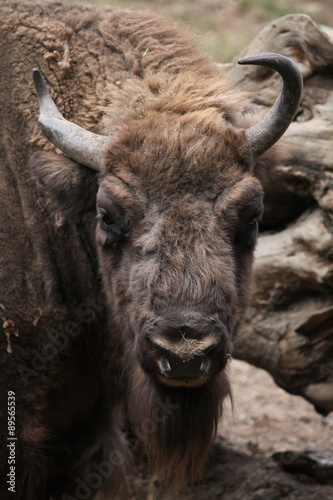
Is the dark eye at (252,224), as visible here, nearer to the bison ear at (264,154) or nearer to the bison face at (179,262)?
the bison face at (179,262)

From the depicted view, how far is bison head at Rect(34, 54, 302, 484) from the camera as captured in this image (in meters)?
3.78

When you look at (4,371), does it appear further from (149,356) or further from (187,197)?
(187,197)

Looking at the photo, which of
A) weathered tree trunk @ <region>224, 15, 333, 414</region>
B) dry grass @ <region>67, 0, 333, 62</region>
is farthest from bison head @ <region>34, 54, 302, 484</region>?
dry grass @ <region>67, 0, 333, 62</region>

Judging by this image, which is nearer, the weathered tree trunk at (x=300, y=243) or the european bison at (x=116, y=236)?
the european bison at (x=116, y=236)

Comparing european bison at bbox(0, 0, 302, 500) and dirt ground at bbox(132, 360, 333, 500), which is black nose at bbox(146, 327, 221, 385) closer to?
european bison at bbox(0, 0, 302, 500)

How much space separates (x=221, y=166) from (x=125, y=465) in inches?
124

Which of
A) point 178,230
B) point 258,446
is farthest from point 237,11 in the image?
point 178,230

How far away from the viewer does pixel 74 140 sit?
173 inches

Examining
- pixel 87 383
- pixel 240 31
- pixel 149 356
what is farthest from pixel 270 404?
pixel 240 31

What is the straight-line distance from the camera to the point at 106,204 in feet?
13.9

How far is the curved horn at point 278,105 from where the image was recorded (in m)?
3.87

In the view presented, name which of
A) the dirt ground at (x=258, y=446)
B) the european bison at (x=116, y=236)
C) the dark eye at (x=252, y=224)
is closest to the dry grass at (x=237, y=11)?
the dirt ground at (x=258, y=446)

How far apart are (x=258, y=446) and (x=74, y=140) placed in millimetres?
4177

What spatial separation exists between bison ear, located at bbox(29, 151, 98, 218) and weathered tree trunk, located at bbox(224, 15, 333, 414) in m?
1.96
